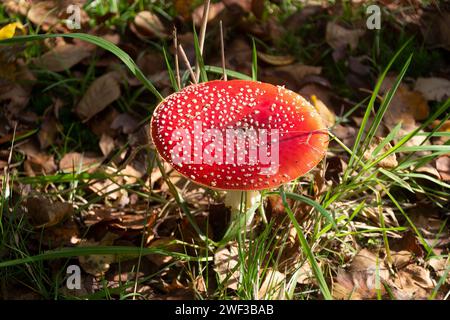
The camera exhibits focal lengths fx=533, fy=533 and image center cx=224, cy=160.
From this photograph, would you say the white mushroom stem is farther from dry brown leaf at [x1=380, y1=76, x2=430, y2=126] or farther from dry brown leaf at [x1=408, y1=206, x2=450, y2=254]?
dry brown leaf at [x1=380, y1=76, x2=430, y2=126]

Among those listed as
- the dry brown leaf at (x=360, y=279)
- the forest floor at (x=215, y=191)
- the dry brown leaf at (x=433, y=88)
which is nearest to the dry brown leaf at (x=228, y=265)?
the forest floor at (x=215, y=191)

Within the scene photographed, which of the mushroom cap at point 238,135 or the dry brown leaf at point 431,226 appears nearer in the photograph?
the mushroom cap at point 238,135

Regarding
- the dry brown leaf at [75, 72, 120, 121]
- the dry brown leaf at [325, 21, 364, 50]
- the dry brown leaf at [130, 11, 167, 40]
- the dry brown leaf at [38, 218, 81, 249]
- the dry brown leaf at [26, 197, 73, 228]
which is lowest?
the dry brown leaf at [38, 218, 81, 249]

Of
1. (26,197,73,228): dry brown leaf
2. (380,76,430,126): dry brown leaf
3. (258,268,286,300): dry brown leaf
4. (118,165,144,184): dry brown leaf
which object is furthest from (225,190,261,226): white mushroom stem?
(380,76,430,126): dry brown leaf

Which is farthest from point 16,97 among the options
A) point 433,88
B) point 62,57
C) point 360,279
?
point 433,88

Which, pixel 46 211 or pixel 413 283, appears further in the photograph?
pixel 46 211

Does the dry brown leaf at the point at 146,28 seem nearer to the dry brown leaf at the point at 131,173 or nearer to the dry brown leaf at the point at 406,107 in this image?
the dry brown leaf at the point at 131,173

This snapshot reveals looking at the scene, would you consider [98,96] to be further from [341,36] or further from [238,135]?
[341,36]
